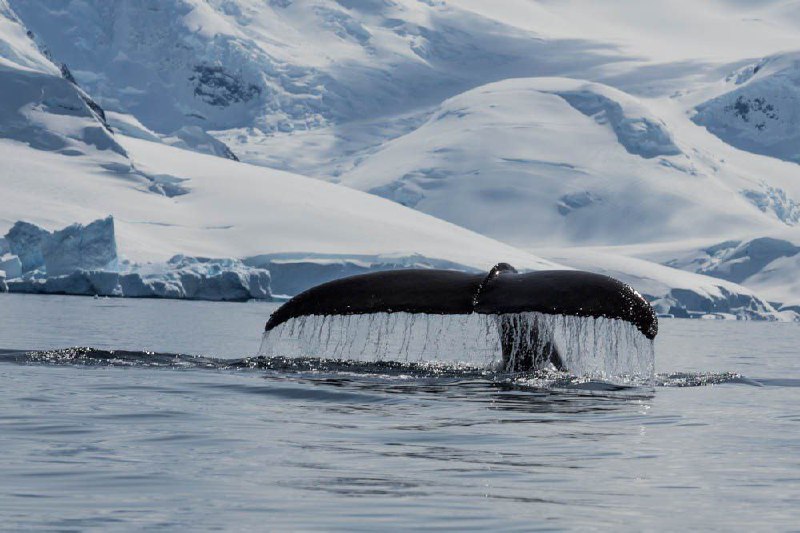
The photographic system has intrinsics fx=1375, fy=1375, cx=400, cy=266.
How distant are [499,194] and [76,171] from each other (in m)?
99.2

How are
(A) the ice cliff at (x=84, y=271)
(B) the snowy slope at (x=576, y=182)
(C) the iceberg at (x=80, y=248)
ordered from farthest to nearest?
(B) the snowy slope at (x=576, y=182) → (A) the ice cliff at (x=84, y=271) → (C) the iceberg at (x=80, y=248)

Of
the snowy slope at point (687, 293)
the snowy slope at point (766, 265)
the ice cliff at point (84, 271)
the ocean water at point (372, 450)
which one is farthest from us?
the snowy slope at point (766, 265)

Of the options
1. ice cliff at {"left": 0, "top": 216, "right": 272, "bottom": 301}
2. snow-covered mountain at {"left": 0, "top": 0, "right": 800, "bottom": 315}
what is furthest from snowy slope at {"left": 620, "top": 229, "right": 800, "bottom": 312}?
ice cliff at {"left": 0, "top": 216, "right": 272, "bottom": 301}

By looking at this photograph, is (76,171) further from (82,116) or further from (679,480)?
(679,480)

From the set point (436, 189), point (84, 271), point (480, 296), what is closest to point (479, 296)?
point (480, 296)

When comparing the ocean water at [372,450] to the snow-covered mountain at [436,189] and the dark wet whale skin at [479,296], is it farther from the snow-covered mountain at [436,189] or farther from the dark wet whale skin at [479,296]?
the snow-covered mountain at [436,189]

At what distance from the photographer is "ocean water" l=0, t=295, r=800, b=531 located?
5.52 m

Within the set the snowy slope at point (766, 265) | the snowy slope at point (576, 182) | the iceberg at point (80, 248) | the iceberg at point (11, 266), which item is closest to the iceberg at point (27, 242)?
the iceberg at point (80, 248)

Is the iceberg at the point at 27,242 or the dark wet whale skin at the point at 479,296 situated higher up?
the iceberg at the point at 27,242

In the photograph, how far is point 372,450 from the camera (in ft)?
24.0

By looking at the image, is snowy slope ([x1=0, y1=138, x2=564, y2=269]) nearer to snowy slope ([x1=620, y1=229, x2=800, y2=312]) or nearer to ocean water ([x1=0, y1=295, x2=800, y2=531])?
snowy slope ([x1=620, y1=229, x2=800, y2=312])

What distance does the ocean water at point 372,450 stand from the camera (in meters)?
5.52

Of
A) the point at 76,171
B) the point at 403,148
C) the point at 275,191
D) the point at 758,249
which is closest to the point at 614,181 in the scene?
the point at 403,148

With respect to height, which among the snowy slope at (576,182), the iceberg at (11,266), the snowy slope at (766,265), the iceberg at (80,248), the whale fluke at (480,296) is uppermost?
the snowy slope at (576,182)
